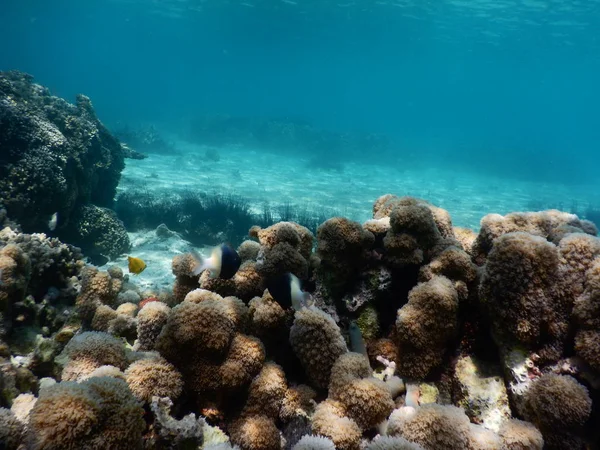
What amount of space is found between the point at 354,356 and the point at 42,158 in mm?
9649

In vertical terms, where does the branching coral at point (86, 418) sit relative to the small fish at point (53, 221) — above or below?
above

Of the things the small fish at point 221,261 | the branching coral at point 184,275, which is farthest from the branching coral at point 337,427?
the branching coral at point 184,275

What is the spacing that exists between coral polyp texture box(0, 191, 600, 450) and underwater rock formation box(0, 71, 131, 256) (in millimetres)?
5759

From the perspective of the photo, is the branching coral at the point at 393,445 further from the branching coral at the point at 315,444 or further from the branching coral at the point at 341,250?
the branching coral at the point at 341,250

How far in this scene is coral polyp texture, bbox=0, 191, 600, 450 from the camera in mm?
2080

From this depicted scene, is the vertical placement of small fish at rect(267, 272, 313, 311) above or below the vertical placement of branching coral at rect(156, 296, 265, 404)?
above

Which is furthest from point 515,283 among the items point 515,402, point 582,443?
point 582,443

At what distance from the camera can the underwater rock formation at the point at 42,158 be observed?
8336mm

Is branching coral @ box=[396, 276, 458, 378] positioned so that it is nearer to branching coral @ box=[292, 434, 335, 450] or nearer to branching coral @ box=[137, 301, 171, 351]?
branching coral @ box=[292, 434, 335, 450]

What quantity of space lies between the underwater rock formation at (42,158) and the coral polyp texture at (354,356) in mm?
5759

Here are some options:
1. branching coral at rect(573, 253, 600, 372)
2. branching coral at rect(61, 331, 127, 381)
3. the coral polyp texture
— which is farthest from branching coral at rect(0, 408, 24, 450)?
branching coral at rect(573, 253, 600, 372)

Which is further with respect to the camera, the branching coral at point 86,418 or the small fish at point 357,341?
the small fish at point 357,341

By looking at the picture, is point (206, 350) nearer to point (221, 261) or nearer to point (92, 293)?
point (221, 261)

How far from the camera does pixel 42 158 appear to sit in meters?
8.72
